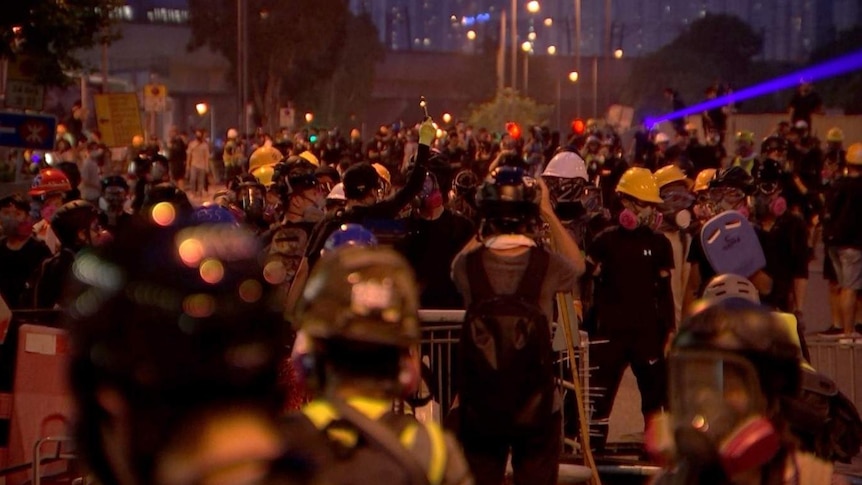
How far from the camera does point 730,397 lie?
10.4 feet

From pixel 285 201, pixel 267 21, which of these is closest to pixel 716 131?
pixel 285 201

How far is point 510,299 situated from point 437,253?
3.76 meters

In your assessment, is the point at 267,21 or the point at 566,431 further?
the point at 267,21

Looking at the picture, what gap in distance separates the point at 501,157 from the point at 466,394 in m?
7.94

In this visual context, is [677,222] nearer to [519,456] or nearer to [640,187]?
[640,187]

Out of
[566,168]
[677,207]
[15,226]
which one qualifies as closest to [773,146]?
[566,168]

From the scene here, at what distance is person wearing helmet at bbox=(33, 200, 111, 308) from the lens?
9062mm

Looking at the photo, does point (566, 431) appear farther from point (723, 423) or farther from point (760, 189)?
point (723, 423)

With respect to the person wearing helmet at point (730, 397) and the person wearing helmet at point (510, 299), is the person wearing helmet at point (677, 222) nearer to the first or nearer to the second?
the person wearing helmet at point (510, 299)

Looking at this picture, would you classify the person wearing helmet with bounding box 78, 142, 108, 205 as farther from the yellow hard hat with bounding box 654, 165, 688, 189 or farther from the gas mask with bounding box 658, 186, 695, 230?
the gas mask with bounding box 658, 186, 695, 230

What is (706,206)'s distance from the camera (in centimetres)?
1118

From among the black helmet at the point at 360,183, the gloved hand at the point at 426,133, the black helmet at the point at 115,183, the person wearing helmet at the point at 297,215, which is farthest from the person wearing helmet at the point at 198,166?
the black helmet at the point at 360,183

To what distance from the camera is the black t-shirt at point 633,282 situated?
9648mm

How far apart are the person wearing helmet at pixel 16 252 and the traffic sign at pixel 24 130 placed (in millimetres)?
5283
